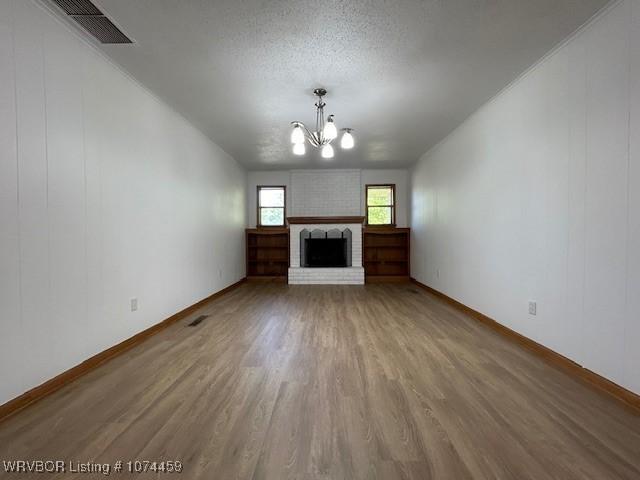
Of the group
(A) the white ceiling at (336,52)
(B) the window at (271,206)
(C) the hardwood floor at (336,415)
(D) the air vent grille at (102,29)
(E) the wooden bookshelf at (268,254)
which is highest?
(D) the air vent grille at (102,29)

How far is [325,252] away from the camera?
746 cm

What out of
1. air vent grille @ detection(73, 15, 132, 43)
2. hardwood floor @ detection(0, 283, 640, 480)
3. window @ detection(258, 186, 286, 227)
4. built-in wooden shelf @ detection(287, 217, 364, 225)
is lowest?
hardwood floor @ detection(0, 283, 640, 480)

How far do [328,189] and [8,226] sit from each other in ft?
20.5

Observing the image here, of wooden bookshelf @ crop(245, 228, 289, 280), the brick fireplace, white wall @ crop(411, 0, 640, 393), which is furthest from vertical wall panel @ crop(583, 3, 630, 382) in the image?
wooden bookshelf @ crop(245, 228, 289, 280)

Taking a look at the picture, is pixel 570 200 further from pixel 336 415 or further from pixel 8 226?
pixel 8 226

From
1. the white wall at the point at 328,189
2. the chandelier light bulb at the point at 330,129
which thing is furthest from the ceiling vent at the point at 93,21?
the white wall at the point at 328,189

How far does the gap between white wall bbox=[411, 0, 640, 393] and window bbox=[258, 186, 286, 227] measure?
15.6ft

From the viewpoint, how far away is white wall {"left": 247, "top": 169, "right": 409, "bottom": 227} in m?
7.53

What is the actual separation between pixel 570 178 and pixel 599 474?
1965 millimetres

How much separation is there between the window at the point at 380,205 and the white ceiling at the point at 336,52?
3.51 metres

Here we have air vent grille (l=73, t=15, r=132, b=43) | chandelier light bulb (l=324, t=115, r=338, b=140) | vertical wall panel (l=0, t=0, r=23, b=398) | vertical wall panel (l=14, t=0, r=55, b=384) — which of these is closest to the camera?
vertical wall panel (l=0, t=0, r=23, b=398)

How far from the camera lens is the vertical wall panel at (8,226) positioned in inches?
68.5

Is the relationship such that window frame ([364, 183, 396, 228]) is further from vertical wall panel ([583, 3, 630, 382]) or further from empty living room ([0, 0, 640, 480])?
vertical wall panel ([583, 3, 630, 382])

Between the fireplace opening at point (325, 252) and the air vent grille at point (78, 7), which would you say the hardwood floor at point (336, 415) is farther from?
the fireplace opening at point (325, 252)
